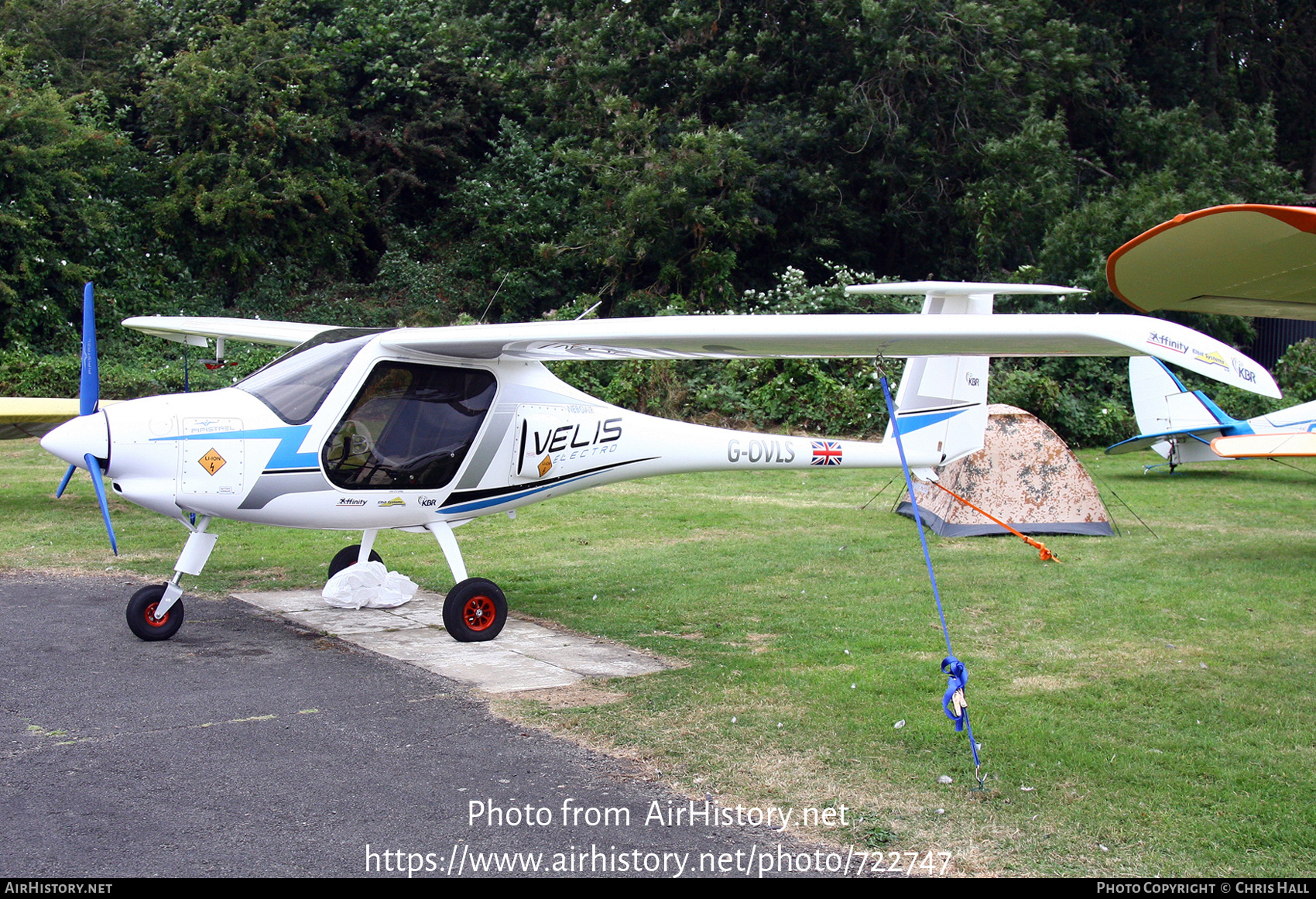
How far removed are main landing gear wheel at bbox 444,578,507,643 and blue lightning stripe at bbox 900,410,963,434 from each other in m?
4.05

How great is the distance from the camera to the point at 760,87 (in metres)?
25.5

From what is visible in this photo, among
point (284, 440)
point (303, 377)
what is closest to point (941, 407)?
point (303, 377)

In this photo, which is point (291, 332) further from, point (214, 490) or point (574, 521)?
point (574, 521)

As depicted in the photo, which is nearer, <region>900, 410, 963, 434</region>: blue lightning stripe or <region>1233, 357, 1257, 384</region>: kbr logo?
<region>1233, 357, 1257, 384</region>: kbr logo

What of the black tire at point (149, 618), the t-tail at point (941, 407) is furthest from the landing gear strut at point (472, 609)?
the t-tail at point (941, 407)

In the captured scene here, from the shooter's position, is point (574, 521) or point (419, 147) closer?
point (574, 521)

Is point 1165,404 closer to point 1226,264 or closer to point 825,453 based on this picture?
point 825,453

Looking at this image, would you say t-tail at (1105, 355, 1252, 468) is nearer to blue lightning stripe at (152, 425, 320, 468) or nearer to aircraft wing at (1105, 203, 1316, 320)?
aircraft wing at (1105, 203, 1316, 320)

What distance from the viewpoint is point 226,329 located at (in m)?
9.55

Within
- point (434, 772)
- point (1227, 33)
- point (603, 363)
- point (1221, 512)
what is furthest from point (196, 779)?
point (1227, 33)

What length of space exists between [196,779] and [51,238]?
23.2 metres

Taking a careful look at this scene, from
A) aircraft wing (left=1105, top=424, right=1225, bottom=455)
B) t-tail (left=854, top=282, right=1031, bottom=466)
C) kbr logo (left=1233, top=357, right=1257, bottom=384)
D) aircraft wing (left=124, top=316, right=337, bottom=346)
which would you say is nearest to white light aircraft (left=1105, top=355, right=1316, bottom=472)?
aircraft wing (left=1105, top=424, right=1225, bottom=455)

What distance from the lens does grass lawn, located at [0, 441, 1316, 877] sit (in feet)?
13.9

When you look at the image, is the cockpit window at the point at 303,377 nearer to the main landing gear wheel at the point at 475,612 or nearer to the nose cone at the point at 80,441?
the nose cone at the point at 80,441
